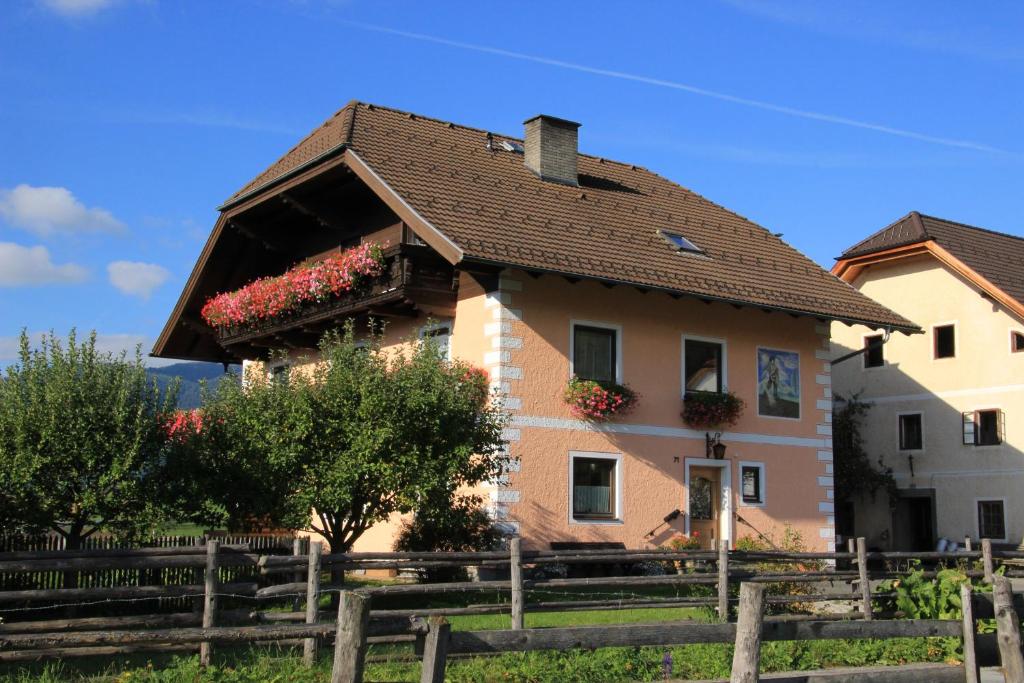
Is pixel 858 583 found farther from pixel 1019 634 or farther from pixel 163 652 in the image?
pixel 163 652

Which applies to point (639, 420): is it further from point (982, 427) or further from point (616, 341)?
point (982, 427)

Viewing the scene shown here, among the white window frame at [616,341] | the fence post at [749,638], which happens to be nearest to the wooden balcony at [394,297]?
the white window frame at [616,341]

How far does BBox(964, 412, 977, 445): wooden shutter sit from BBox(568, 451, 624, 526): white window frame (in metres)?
11.6

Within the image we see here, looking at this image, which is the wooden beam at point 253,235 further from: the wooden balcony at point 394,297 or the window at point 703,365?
the window at point 703,365

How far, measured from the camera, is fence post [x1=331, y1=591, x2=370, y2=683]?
7031mm

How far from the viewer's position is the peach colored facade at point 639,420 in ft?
64.7

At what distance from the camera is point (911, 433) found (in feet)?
98.0

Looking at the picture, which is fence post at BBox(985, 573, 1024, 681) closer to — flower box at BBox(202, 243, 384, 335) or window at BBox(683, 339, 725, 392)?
flower box at BBox(202, 243, 384, 335)

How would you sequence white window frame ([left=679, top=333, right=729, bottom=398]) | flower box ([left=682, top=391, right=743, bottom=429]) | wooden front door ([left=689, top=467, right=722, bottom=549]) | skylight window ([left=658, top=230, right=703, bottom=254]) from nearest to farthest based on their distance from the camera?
1. flower box ([left=682, top=391, right=743, bottom=429])
2. wooden front door ([left=689, top=467, right=722, bottom=549])
3. white window frame ([left=679, top=333, right=729, bottom=398])
4. skylight window ([left=658, top=230, right=703, bottom=254])

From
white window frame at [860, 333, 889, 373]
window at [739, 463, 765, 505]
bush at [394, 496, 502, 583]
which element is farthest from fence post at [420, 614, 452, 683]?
white window frame at [860, 333, 889, 373]

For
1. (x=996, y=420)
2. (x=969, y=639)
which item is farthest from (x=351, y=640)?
(x=996, y=420)

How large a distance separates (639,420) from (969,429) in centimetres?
1116

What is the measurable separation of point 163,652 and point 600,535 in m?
9.66

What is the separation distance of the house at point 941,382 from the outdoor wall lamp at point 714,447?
29.7ft
